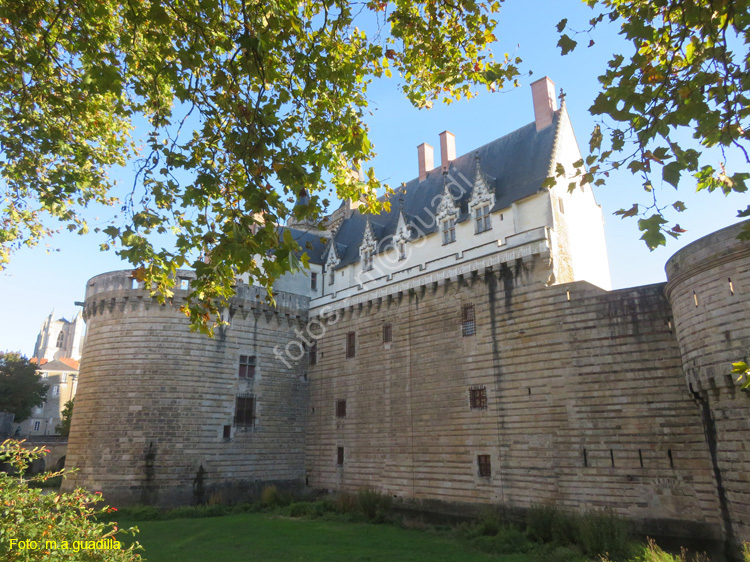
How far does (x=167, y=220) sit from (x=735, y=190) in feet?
25.4

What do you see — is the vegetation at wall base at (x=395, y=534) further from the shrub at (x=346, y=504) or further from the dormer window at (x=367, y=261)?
the dormer window at (x=367, y=261)

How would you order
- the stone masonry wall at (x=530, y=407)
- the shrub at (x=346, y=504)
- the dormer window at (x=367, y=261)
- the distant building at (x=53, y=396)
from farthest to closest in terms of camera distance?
the distant building at (x=53, y=396)
the dormer window at (x=367, y=261)
the shrub at (x=346, y=504)
the stone masonry wall at (x=530, y=407)

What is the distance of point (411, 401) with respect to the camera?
21109mm

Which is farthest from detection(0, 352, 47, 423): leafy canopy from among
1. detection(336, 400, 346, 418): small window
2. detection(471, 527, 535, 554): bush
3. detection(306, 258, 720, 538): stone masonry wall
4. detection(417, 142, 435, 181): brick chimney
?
detection(471, 527, 535, 554): bush

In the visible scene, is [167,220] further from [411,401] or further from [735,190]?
[411,401]

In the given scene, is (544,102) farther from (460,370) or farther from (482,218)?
(460,370)

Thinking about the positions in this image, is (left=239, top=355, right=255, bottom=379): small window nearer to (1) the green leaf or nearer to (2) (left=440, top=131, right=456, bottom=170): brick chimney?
(2) (left=440, top=131, right=456, bottom=170): brick chimney

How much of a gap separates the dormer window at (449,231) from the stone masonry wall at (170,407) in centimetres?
852

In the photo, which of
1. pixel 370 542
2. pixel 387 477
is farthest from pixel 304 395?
pixel 370 542

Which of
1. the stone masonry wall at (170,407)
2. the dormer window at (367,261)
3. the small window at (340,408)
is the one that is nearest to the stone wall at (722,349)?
the dormer window at (367,261)

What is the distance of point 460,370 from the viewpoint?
1969cm

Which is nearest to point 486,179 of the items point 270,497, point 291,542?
point 291,542

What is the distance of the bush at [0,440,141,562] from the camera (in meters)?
5.36

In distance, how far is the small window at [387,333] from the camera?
903 inches
